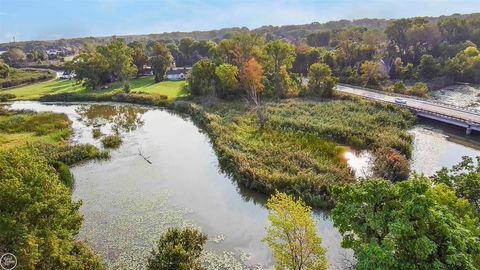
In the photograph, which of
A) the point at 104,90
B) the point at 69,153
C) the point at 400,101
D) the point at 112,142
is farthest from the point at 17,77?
the point at 400,101

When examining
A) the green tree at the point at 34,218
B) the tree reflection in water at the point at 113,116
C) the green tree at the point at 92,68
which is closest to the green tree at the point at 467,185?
the green tree at the point at 34,218

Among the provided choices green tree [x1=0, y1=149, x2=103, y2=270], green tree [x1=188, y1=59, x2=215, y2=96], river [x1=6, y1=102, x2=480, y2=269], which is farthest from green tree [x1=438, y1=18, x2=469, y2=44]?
green tree [x1=0, y1=149, x2=103, y2=270]

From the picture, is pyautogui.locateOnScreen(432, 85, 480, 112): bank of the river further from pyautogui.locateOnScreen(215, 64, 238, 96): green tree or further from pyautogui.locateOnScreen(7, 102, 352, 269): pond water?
pyautogui.locateOnScreen(7, 102, 352, 269): pond water

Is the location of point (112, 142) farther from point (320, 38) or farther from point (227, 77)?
point (320, 38)

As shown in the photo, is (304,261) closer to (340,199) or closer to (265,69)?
(340,199)

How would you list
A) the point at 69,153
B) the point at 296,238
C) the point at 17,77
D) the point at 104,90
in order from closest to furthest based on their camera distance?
the point at 296,238, the point at 69,153, the point at 104,90, the point at 17,77
